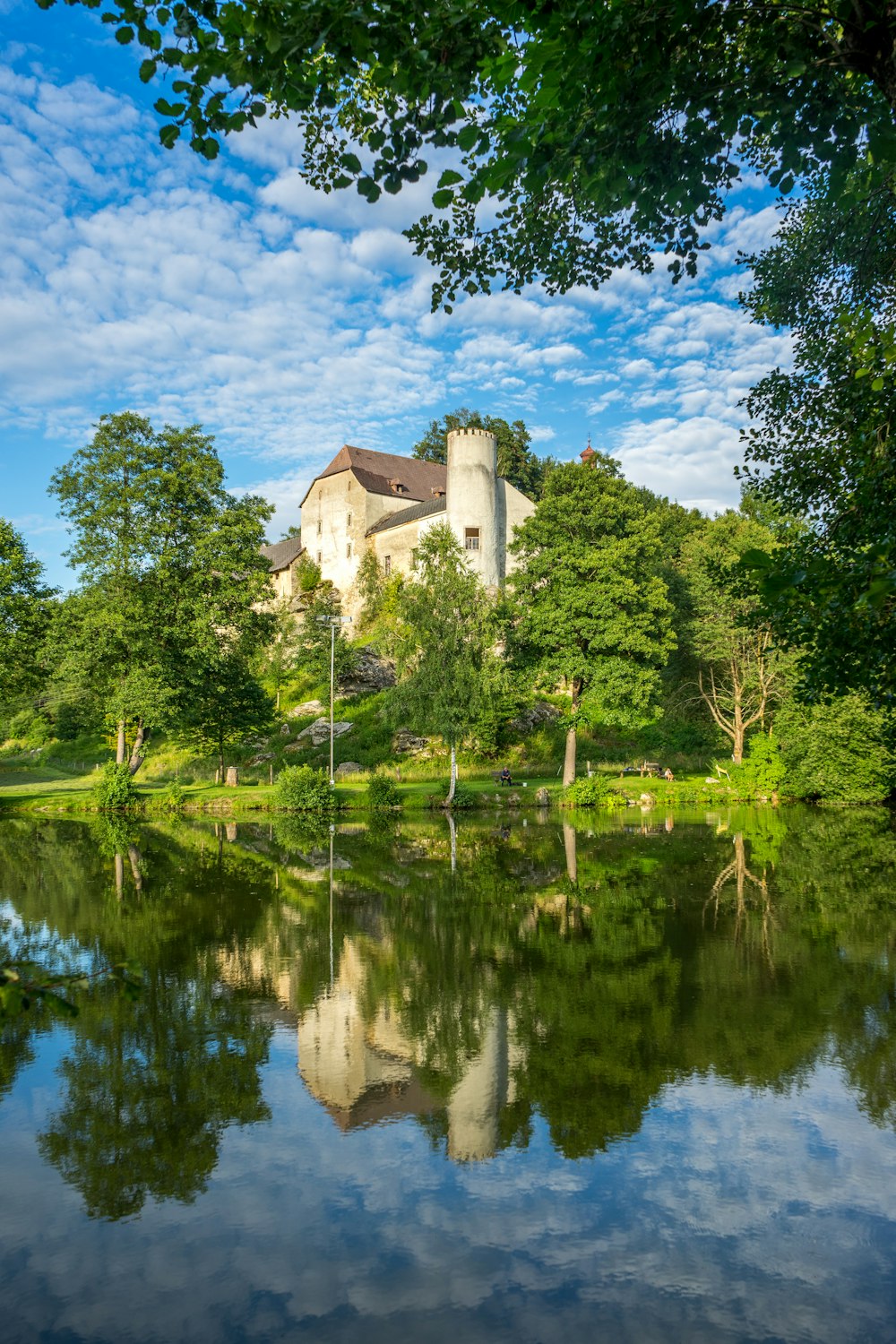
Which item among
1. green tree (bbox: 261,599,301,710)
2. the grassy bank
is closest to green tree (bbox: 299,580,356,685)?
green tree (bbox: 261,599,301,710)

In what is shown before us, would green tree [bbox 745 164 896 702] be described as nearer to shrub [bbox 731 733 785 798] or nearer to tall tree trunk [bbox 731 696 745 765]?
shrub [bbox 731 733 785 798]

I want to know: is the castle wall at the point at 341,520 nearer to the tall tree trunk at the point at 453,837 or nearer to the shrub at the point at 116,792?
the shrub at the point at 116,792

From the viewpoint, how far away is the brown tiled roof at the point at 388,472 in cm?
6600

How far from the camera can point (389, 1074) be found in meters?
7.84

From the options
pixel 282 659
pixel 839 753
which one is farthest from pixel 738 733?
pixel 282 659

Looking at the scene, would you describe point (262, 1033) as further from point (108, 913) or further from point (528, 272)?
point (528, 272)

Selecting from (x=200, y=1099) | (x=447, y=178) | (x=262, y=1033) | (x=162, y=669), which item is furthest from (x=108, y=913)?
(x=162, y=669)

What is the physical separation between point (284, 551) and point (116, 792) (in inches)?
1828

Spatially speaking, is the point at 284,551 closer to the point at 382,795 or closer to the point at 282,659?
the point at 282,659

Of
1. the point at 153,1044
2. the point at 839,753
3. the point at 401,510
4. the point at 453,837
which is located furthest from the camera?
the point at 401,510

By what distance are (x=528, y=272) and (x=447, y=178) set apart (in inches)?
112

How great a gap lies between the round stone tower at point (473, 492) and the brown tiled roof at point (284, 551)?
19.7m

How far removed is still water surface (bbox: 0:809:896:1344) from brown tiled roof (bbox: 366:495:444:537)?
153 ft

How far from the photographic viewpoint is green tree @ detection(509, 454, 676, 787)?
117ft
